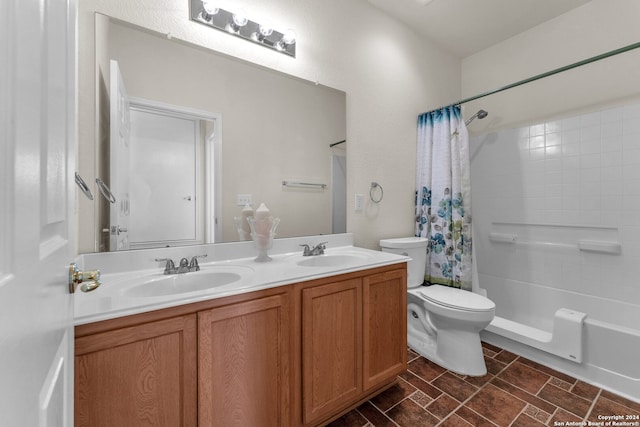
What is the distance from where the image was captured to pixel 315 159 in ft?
6.12

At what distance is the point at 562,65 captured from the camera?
7.30 ft

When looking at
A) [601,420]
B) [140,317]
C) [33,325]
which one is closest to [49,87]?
[33,325]

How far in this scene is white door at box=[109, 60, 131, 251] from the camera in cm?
122

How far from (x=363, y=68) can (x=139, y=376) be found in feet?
7.43

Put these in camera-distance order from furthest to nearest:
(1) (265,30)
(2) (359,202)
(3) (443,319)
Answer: (2) (359,202) → (3) (443,319) → (1) (265,30)

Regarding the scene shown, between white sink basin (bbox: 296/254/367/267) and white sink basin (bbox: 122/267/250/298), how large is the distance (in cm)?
44

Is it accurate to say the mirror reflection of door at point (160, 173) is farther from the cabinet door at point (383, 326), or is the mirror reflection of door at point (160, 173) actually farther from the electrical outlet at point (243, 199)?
the cabinet door at point (383, 326)

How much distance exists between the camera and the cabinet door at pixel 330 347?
3.99ft

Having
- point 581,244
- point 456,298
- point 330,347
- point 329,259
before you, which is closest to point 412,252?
point 456,298

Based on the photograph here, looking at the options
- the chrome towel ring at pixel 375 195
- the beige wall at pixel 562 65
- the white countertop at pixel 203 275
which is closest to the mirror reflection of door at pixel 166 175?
the white countertop at pixel 203 275

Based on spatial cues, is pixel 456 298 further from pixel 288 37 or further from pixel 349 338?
pixel 288 37

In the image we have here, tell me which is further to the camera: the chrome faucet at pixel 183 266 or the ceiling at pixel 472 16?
the ceiling at pixel 472 16

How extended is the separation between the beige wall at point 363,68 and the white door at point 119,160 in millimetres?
82

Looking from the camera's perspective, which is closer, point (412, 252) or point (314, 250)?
point (314, 250)
